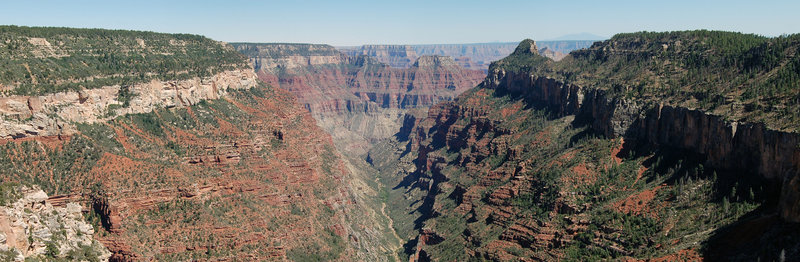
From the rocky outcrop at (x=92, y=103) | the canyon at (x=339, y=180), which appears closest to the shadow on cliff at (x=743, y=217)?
the canyon at (x=339, y=180)

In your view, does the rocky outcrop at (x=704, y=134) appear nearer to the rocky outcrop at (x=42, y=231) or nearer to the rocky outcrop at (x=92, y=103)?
the rocky outcrop at (x=42, y=231)

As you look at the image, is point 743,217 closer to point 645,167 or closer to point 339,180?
point 645,167

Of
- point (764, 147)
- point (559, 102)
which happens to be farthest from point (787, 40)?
point (559, 102)

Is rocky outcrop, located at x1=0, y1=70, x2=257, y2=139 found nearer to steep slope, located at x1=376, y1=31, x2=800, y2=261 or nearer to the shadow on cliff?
steep slope, located at x1=376, y1=31, x2=800, y2=261

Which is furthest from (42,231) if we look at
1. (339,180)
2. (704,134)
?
(339,180)

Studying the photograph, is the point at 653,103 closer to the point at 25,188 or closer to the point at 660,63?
the point at 660,63
